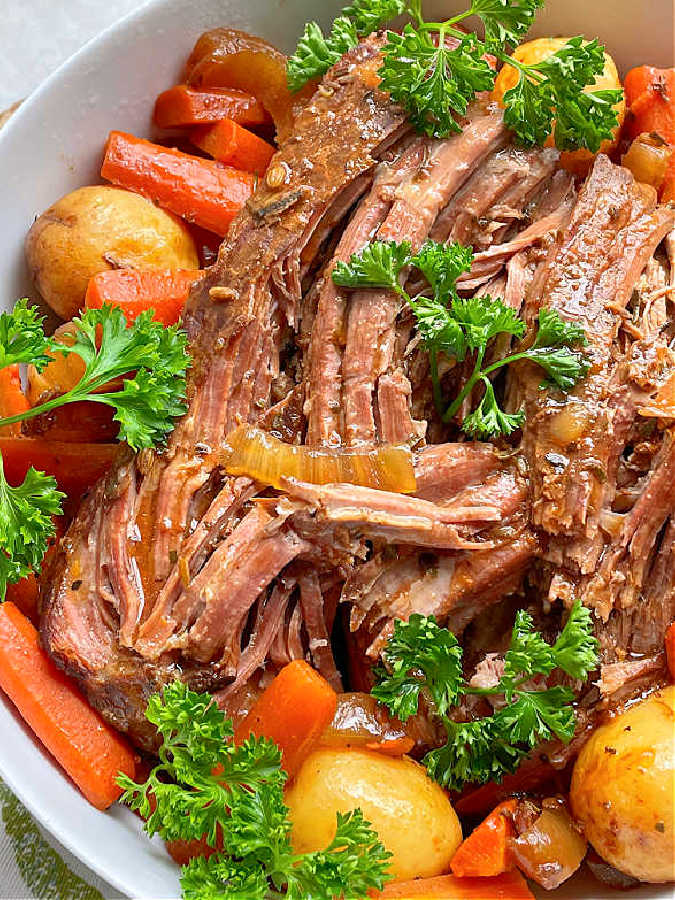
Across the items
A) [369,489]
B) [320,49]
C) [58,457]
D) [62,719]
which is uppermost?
[320,49]

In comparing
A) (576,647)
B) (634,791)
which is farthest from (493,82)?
(634,791)

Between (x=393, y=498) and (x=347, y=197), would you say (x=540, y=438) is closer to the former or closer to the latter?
(x=393, y=498)

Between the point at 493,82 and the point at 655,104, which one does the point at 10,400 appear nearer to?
the point at 493,82

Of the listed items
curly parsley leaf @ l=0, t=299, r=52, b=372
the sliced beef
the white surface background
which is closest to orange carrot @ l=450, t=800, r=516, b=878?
the sliced beef

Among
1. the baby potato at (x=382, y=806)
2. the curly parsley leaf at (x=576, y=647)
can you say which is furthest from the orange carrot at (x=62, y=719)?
the curly parsley leaf at (x=576, y=647)

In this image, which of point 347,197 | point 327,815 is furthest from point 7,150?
point 327,815
